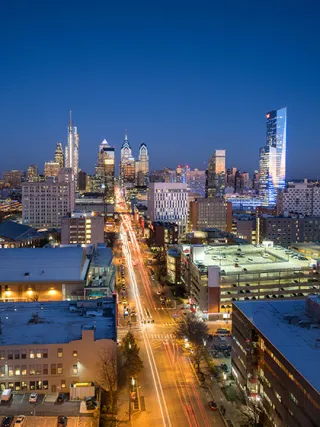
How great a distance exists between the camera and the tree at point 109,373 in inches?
941

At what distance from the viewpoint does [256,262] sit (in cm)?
4188

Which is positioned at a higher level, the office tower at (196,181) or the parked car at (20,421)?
the office tower at (196,181)

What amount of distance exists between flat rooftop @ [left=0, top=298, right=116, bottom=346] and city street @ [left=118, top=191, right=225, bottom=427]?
3.56m

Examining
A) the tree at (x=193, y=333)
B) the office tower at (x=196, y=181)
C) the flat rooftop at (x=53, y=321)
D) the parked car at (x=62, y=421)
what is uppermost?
the office tower at (x=196, y=181)

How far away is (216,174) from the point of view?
17650cm

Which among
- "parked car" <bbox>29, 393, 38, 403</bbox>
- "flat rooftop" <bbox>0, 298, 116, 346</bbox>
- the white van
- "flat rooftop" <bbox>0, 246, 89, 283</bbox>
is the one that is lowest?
"parked car" <bbox>29, 393, 38, 403</bbox>

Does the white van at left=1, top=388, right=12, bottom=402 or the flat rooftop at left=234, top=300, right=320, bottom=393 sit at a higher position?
the flat rooftop at left=234, top=300, right=320, bottom=393

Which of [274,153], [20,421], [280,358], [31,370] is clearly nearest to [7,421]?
[20,421]

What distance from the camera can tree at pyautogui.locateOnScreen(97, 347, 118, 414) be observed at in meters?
23.9

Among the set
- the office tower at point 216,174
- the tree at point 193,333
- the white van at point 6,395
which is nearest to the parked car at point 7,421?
the white van at point 6,395

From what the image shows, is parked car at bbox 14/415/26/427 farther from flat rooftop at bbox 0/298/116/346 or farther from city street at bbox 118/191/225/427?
city street at bbox 118/191/225/427

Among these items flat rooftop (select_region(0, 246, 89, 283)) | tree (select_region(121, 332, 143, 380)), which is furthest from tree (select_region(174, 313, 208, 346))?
flat rooftop (select_region(0, 246, 89, 283))

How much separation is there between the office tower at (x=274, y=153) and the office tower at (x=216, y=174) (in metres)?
15.5

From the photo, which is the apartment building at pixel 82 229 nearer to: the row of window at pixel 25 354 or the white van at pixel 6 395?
the row of window at pixel 25 354
